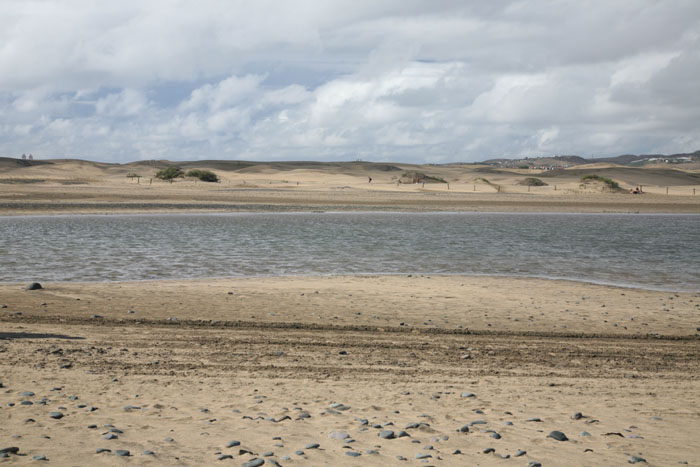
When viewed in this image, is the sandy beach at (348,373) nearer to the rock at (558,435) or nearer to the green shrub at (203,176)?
the rock at (558,435)

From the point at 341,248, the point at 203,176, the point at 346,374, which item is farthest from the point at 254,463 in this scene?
the point at 203,176

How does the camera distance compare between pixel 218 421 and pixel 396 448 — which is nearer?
pixel 396 448

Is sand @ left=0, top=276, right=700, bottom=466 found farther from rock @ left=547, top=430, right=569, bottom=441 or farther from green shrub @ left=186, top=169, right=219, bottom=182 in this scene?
green shrub @ left=186, top=169, right=219, bottom=182

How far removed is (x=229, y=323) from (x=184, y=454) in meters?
5.24

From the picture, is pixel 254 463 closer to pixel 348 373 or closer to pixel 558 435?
pixel 558 435

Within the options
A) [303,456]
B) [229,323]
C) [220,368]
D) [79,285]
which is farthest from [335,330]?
[79,285]

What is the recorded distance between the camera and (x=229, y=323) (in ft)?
32.8

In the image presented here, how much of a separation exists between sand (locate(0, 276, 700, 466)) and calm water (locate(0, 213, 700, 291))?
12.0 ft

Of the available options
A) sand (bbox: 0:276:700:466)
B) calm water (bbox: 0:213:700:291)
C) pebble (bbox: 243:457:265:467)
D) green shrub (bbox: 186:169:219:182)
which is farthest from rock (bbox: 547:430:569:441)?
green shrub (bbox: 186:169:219:182)

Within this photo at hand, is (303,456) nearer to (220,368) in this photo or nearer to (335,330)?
(220,368)

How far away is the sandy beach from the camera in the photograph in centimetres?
503

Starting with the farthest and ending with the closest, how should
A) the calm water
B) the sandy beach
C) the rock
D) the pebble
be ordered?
the calm water < the rock < the sandy beach < the pebble

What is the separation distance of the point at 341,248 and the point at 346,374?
14.4 metres

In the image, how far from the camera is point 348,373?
289 inches
